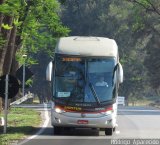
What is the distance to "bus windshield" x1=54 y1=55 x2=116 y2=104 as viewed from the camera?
2358 cm

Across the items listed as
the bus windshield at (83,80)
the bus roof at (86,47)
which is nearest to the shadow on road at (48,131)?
the bus windshield at (83,80)

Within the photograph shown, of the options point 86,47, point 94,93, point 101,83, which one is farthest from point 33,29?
point 94,93

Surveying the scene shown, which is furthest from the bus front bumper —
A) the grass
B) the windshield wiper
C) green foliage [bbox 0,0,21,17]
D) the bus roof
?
green foliage [bbox 0,0,21,17]

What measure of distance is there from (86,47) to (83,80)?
124cm

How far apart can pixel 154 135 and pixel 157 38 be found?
57.0m

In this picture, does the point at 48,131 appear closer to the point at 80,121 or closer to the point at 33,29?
the point at 80,121

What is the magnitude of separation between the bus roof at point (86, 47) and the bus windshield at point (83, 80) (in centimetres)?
21

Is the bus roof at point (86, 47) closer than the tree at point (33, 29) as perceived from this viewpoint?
Yes

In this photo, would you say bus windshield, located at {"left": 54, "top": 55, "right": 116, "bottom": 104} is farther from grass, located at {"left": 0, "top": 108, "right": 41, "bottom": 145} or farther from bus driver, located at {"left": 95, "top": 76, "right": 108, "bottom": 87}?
grass, located at {"left": 0, "top": 108, "right": 41, "bottom": 145}

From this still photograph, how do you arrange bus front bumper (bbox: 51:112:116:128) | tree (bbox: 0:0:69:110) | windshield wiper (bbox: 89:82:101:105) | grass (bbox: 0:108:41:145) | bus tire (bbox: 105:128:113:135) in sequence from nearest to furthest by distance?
grass (bbox: 0:108:41:145), bus front bumper (bbox: 51:112:116:128), windshield wiper (bbox: 89:82:101:105), bus tire (bbox: 105:128:113:135), tree (bbox: 0:0:69:110)

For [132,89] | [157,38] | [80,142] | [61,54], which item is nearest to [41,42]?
[61,54]

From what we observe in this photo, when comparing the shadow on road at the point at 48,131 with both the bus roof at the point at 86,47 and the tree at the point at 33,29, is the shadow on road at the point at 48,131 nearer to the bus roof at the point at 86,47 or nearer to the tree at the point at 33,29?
the bus roof at the point at 86,47

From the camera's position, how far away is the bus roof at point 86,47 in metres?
24.0

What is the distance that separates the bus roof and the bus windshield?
0.21 metres
